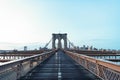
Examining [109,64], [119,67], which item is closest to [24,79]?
[109,64]

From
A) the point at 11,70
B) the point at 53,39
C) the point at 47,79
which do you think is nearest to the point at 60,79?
the point at 47,79

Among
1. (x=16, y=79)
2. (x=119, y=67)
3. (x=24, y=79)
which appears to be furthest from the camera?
(x=24, y=79)

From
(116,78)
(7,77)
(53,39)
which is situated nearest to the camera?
(7,77)

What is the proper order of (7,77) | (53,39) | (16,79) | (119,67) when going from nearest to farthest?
(119,67) → (7,77) → (16,79) → (53,39)

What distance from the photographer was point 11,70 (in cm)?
1009

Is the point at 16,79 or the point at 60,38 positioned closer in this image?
the point at 16,79

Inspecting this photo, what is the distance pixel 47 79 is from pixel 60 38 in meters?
144

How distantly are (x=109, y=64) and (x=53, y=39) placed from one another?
146m

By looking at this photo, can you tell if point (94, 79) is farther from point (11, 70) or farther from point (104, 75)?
point (11, 70)

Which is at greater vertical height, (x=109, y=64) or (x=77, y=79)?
(x=109, y=64)

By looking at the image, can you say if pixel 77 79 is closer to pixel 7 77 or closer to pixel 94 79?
pixel 94 79

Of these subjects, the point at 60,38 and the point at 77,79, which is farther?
the point at 60,38

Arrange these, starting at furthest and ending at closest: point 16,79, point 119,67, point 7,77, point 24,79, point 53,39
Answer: point 53,39 → point 24,79 → point 16,79 → point 7,77 → point 119,67

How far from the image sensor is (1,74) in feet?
28.4
